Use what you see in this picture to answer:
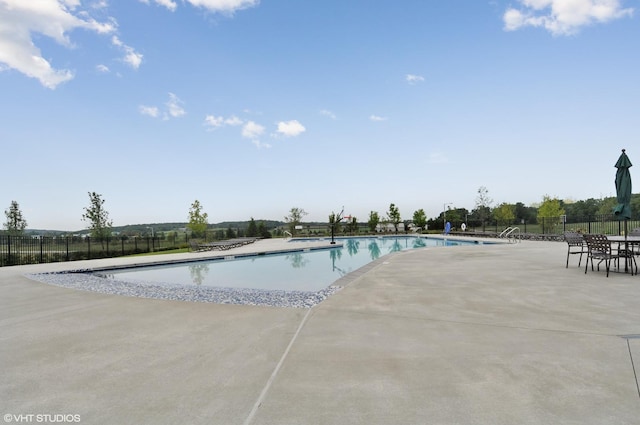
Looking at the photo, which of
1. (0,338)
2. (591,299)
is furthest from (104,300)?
(591,299)

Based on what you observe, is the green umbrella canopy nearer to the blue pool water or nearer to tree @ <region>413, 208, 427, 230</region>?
the blue pool water

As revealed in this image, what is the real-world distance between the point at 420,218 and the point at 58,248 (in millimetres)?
27680

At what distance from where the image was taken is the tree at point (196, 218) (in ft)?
72.4

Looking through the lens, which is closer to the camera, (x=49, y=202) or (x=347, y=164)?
(x=49, y=202)

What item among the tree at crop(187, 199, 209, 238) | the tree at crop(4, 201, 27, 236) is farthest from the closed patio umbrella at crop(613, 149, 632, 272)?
the tree at crop(4, 201, 27, 236)

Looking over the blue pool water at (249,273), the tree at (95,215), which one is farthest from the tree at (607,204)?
the tree at (95,215)

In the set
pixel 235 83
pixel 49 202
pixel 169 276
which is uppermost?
pixel 235 83

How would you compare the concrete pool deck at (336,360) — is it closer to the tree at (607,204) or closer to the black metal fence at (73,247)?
the black metal fence at (73,247)

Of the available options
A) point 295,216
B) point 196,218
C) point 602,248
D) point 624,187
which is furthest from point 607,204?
point 196,218

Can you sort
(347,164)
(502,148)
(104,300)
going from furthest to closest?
(347,164) → (502,148) → (104,300)

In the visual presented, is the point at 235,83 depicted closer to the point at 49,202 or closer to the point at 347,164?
the point at 347,164

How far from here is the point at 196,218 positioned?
22.2m

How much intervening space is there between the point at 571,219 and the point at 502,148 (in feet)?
30.4

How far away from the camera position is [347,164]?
24.7 m
